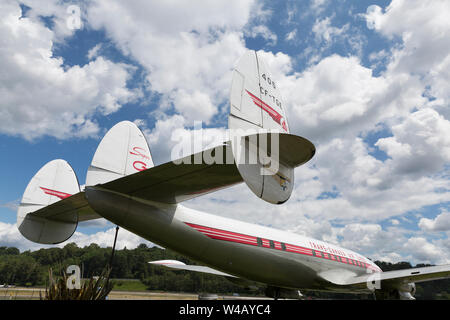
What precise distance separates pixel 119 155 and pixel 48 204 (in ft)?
13.4

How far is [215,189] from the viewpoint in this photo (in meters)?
5.18

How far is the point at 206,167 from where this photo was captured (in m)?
4.38

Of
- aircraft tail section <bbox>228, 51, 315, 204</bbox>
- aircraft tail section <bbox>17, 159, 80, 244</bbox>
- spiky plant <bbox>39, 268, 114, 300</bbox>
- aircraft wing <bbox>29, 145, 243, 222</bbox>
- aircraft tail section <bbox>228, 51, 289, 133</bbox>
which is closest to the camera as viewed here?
aircraft tail section <bbox>228, 51, 315, 204</bbox>

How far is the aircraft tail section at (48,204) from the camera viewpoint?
8.37 metres

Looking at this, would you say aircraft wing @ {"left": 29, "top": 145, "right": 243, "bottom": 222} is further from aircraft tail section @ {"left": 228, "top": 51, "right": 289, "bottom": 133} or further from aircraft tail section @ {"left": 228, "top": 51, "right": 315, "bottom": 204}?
aircraft tail section @ {"left": 228, "top": 51, "right": 289, "bottom": 133}

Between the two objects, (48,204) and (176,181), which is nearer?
(176,181)

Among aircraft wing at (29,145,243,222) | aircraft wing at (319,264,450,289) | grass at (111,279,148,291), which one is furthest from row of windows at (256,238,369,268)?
grass at (111,279,148,291)

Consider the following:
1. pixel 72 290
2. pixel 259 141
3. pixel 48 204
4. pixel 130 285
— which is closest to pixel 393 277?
pixel 259 141

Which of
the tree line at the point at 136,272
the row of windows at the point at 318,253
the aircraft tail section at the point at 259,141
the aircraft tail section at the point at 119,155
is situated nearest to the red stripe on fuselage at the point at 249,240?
the row of windows at the point at 318,253

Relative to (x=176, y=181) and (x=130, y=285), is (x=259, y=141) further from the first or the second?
(x=130, y=285)

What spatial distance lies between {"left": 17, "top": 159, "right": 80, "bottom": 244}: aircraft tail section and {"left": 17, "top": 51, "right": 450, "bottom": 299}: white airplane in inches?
1.1

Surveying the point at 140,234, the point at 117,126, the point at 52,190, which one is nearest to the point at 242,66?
the point at 117,126

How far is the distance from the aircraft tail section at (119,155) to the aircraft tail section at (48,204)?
231cm

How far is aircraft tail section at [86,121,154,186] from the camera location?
254 inches
